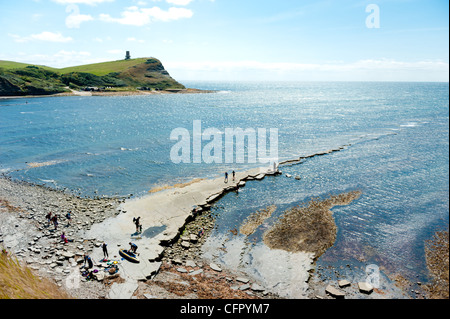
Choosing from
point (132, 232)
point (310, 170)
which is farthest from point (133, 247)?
point (310, 170)

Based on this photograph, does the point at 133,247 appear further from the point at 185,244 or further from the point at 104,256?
the point at 185,244

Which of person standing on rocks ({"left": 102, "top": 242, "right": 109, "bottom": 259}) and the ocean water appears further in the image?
the ocean water

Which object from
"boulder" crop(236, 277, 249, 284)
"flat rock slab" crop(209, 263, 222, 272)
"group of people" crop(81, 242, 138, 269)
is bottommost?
"boulder" crop(236, 277, 249, 284)

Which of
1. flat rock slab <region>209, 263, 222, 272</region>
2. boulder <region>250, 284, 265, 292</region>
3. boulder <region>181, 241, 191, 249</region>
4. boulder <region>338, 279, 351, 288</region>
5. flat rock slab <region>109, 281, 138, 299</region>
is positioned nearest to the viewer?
flat rock slab <region>109, 281, 138, 299</region>

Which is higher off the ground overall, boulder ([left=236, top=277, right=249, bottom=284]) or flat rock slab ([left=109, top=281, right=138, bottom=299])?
flat rock slab ([left=109, top=281, right=138, bottom=299])

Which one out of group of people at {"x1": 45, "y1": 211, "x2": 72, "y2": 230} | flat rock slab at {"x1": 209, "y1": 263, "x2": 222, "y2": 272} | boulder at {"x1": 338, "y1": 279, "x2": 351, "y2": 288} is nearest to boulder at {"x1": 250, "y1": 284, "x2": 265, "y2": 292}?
flat rock slab at {"x1": 209, "y1": 263, "x2": 222, "y2": 272}

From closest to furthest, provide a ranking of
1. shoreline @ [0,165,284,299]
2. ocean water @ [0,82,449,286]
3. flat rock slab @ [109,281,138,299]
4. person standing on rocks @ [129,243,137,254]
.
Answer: flat rock slab @ [109,281,138,299] < shoreline @ [0,165,284,299] < person standing on rocks @ [129,243,137,254] < ocean water @ [0,82,449,286]

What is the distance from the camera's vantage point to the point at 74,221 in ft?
113

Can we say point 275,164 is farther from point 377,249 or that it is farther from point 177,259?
point 177,259

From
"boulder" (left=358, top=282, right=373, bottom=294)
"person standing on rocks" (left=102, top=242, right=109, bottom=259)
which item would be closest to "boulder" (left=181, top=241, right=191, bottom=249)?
"person standing on rocks" (left=102, top=242, right=109, bottom=259)

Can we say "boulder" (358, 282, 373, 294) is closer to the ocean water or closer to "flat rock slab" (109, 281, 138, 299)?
the ocean water

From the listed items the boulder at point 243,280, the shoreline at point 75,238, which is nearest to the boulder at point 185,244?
the shoreline at point 75,238

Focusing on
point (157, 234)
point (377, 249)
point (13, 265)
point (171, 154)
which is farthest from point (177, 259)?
point (171, 154)
